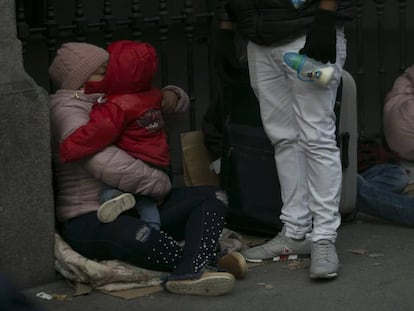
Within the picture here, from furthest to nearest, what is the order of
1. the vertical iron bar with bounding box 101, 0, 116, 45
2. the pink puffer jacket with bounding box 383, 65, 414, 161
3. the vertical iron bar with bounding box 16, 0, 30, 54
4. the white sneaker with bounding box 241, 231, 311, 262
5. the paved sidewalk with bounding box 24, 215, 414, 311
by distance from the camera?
the pink puffer jacket with bounding box 383, 65, 414, 161 < the vertical iron bar with bounding box 101, 0, 116, 45 < the vertical iron bar with bounding box 16, 0, 30, 54 < the white sneaker with bounding box 241, 231, 311, 262 < the paved sidewalk with bounding box 24, 215, 414, 311

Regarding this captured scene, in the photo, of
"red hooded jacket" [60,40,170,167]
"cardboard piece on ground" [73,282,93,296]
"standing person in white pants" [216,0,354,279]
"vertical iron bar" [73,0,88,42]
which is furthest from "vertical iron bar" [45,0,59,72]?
"cardboard piece on ground" [73,282,93,296]

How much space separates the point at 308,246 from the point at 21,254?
1.38 m

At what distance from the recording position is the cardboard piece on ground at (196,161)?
219 inches

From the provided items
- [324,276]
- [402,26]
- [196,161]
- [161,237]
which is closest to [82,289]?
[161,237]

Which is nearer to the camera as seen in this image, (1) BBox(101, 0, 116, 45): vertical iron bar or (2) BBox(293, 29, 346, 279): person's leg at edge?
(2) BBox(293, 29, 346, 279): person's leg at edge

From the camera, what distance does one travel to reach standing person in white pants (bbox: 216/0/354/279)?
4402mm

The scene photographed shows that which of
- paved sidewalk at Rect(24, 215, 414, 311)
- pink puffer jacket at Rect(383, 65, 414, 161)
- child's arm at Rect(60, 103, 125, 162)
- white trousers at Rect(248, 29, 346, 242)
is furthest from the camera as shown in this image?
pink puffer jacket at Rect(383, 65, 414, 161)

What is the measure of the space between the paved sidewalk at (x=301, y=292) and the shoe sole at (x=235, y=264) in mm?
48

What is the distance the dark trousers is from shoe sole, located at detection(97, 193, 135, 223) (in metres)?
0.09

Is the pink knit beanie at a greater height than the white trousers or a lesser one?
greater

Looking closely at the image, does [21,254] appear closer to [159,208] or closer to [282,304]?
[159,208]

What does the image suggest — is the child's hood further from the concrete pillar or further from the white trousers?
the white trousers

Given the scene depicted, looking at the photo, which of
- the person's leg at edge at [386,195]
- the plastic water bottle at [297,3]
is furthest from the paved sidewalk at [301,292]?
the plastic water bottle at [297,3]

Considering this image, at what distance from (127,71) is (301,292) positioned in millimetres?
1259
